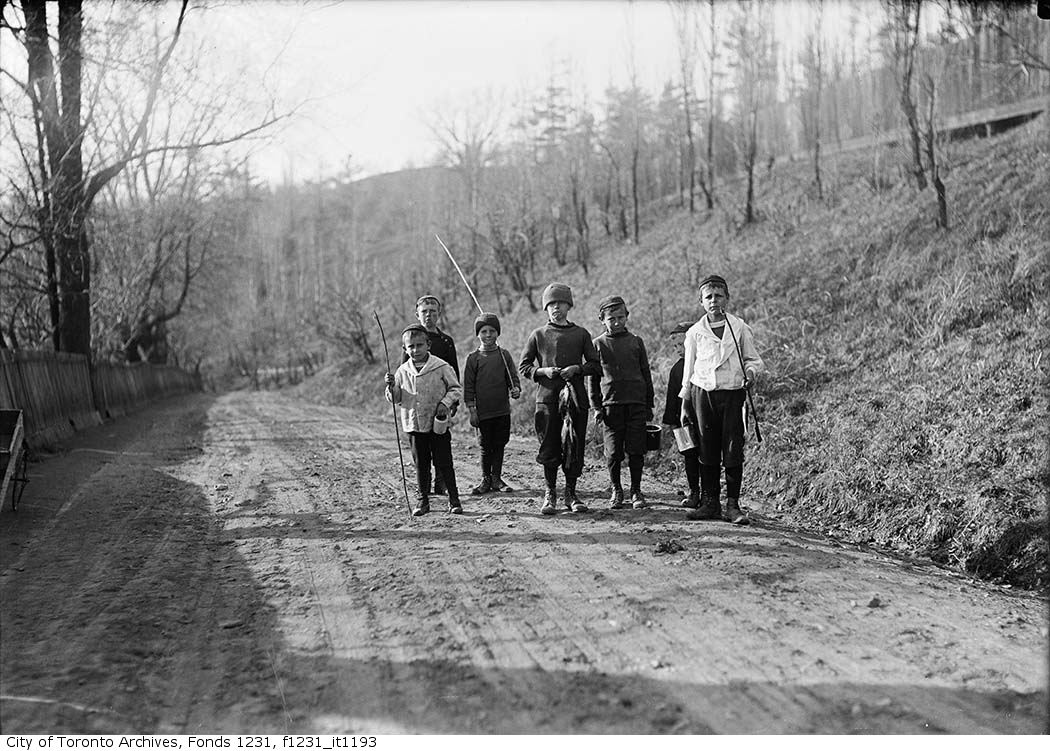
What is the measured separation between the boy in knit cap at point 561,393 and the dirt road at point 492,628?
438mm

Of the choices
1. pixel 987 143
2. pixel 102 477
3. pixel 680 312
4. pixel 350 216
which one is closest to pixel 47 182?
pixel 102 477

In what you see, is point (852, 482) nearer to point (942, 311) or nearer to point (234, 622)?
point (942, 311)

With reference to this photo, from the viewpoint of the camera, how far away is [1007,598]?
515cm

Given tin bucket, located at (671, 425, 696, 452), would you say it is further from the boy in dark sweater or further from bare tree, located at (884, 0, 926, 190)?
bare tree, located at (884, 0, 926, 190)

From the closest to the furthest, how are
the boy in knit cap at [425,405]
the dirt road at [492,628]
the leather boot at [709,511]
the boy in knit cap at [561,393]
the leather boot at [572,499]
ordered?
the dirt road at [492,628]
the leather boot at [709,511]
the leather boot at [572,499]
the boy in knit cap at [561,393]
the boy in knit cap at [425,405]

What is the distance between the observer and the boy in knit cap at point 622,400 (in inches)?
301

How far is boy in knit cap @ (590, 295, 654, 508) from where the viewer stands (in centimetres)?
764

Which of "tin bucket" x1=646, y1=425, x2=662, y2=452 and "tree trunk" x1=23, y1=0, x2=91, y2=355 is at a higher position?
"tree trunk" x1=23, y1=0, x2=91, y2=355

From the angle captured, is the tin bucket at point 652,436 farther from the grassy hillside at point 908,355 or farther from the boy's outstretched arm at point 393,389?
the boy's outstretched arm at point 393,389

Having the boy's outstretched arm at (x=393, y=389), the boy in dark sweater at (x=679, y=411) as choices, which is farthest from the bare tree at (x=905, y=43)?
the boy's outstretched arm at (x=393, y=389)

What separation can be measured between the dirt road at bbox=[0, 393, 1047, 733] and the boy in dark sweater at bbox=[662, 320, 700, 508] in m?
0.32

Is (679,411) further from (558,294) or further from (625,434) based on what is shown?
(558,294)

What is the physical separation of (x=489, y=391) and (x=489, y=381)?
0.11m

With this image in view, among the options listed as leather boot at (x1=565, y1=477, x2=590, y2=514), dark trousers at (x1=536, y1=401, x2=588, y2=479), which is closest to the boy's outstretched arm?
dark trousers at (x1=536, y1=401, x2=588, y2=479)
